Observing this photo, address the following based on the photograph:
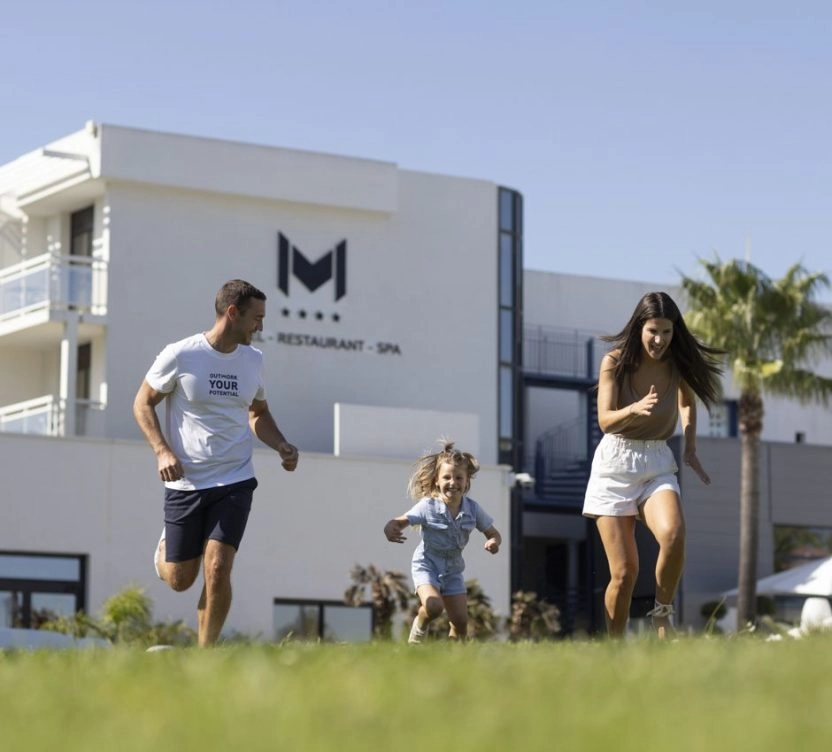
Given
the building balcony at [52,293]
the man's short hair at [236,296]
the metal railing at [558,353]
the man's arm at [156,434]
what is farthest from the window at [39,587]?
the man's short hair at [236,296]

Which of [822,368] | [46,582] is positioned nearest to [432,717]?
[46,582]

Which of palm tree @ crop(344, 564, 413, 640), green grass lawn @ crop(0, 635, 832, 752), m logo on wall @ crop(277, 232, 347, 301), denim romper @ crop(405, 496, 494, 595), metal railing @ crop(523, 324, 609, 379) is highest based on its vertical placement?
m logo on wall @ crop(277, 232, 347, 301)

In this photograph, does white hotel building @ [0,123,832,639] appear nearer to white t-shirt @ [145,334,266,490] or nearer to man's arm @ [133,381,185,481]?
man's arm @ [133,381,185,481]

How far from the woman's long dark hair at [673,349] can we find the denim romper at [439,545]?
185 cm

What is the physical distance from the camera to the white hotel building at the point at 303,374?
34812mm

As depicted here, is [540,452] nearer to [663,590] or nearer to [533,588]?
[533,588]

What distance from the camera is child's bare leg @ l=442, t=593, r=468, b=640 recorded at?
37.7 feet

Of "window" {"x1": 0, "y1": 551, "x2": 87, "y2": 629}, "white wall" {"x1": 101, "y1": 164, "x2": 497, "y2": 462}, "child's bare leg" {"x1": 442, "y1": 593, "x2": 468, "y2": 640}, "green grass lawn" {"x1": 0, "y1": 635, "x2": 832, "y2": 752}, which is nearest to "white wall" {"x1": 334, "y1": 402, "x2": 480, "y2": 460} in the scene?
"white wall" {"x1": 101, "y1": 164, "x2": 497, "y2": 462}

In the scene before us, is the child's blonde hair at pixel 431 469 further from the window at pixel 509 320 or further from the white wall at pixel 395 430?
the window at pixel 509 320

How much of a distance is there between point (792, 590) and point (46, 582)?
51.3ft

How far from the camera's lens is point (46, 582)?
112ft

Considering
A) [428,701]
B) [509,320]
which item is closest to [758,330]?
[509,320]

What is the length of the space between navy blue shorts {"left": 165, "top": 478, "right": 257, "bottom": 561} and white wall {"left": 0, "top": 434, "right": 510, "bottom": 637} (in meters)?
23.6

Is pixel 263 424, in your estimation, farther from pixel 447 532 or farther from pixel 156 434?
pixel 447 532
